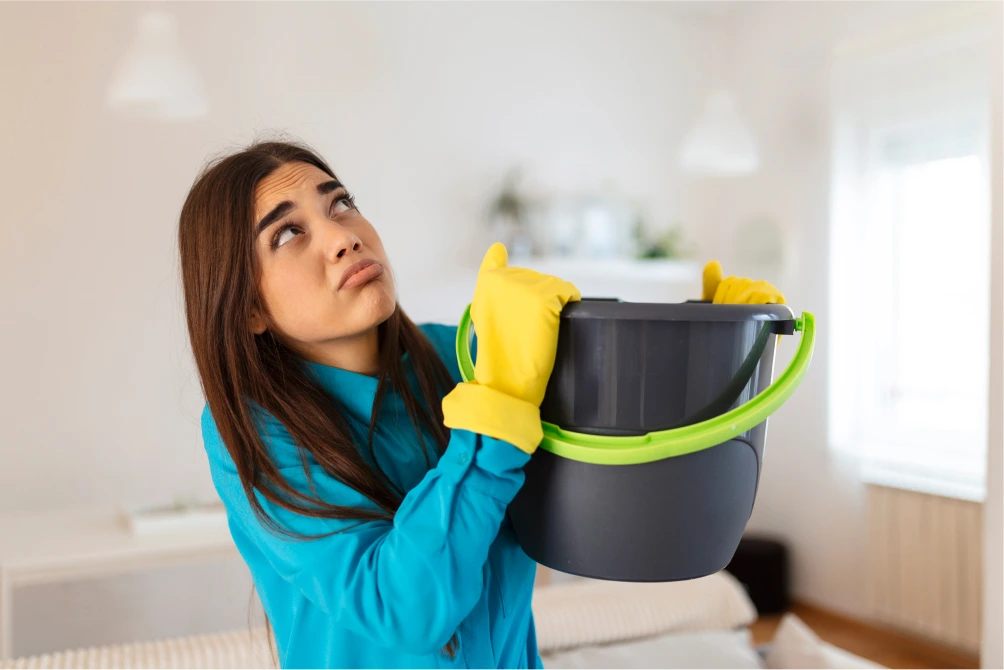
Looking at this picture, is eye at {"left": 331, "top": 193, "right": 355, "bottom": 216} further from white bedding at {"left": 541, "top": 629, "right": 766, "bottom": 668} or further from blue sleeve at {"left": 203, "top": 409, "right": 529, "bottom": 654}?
white bedding at {"left": 541, "top": 629, "right": 766, "bottom": 668}

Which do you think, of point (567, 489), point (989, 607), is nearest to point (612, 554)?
point (567, 489)

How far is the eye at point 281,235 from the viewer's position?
38.2 inches

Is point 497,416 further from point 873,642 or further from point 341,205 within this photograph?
point 873,642

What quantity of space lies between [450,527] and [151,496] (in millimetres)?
2487

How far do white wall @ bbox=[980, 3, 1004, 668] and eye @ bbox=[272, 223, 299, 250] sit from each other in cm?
114

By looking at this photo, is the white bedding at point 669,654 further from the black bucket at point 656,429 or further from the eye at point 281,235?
the eye at point 281,235

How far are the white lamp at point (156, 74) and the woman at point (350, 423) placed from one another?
1.58m

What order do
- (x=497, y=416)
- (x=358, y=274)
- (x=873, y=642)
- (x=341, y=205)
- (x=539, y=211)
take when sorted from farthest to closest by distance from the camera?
1. (x=539, y=211)
2. (x=873, y=642)
3. (x=341, y=205)
4. (x=358, y=274)
5. (x=497, y=416)

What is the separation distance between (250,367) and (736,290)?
1.90ft

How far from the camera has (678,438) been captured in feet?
2.52

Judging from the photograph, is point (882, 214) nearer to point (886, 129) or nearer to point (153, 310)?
point (886, 129)

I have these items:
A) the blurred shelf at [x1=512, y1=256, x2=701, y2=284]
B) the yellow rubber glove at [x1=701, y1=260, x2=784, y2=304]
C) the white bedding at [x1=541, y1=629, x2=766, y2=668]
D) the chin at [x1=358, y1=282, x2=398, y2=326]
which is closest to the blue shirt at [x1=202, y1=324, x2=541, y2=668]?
the chin at [x1=358, y1=282, x2=398, y2=326]

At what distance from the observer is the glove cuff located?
2.50 ft

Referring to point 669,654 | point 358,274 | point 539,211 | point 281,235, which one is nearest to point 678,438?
point 358,274
